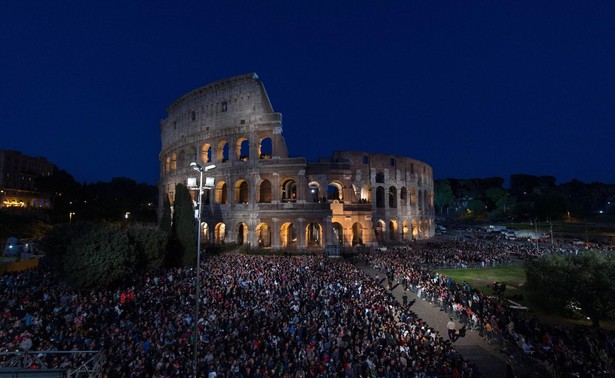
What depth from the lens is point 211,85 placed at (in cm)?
4066

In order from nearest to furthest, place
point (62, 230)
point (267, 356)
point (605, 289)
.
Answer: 1. point (267, 356)
2. point (605, 289)
3. point (62, 230)

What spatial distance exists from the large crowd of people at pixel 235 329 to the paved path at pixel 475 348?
4.18ft

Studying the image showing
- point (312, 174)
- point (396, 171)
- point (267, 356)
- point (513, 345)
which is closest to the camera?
point (267, 356)

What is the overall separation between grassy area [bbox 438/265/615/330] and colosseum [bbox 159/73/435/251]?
1187cm

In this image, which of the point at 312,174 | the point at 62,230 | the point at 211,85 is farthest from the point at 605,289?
the point at 211,85

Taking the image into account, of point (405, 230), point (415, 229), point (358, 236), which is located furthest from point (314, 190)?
point (415, 229)

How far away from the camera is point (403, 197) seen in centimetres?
5200

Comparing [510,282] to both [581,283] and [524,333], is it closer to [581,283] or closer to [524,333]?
[581,283]

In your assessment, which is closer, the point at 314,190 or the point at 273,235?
the point at 273,235

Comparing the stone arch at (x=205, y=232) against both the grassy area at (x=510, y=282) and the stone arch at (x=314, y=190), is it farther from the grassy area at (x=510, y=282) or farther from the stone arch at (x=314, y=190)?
the grassy area at (x=510, y=282)

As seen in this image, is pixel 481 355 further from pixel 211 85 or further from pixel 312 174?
pixel 211 85

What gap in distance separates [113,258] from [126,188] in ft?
276

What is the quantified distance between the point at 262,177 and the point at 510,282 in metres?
26.3

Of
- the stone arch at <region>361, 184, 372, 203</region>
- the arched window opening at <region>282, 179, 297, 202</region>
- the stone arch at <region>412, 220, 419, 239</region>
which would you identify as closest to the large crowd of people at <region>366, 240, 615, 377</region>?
the stone arch at <region>361, 184, 372, 203</region>
